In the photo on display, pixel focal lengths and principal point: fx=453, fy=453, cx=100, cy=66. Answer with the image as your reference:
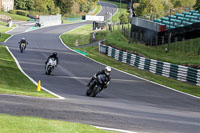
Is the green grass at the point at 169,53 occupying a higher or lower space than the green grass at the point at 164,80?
higher

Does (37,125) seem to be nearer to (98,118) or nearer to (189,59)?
(98,118)

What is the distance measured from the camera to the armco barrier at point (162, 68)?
1211 inches

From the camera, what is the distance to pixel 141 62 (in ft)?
127

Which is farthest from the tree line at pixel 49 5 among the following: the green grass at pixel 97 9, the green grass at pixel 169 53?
the green grass at pixel 169 53

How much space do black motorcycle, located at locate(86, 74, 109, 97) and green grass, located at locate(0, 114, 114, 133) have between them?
28.3 feet

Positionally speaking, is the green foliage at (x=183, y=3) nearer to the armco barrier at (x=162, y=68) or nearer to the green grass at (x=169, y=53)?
the green grass at (x=169, y=53)

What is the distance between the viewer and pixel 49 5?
132375 mm

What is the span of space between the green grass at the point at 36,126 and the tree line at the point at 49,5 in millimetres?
117270

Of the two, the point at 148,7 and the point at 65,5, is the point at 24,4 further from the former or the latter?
the point at 148,7

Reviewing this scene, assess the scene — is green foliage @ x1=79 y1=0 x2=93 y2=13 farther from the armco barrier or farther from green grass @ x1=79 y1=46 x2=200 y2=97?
green grass @ x1=79 y1=46 x2=200 y2=97

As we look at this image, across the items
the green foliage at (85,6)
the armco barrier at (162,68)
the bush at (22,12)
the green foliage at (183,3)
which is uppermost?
the green foliage at (183,3)

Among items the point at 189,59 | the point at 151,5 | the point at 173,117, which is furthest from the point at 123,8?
the point at 173,117

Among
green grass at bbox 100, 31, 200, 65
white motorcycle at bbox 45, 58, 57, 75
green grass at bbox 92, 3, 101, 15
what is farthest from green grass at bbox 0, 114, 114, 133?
green grass at bbox 92, 3, 101, 15

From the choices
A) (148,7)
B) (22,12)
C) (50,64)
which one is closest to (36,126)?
(50,64)
